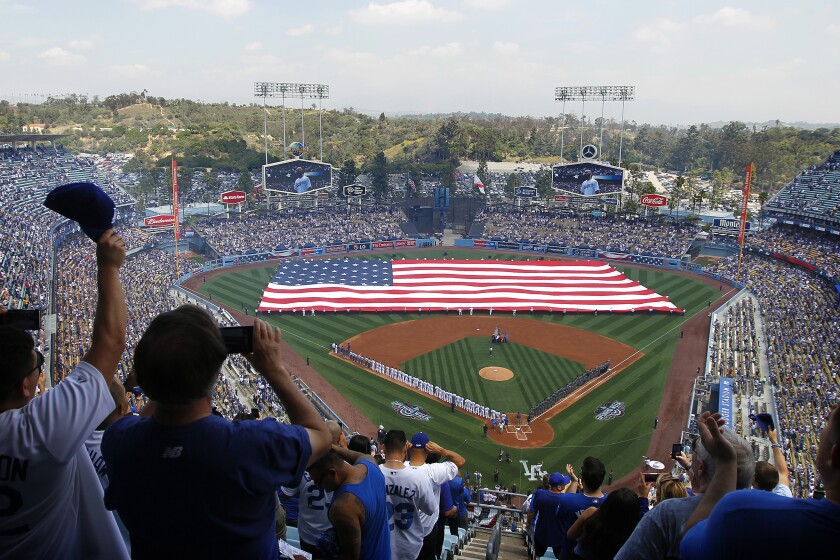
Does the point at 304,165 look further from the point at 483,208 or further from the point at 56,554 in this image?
the point at 56,554

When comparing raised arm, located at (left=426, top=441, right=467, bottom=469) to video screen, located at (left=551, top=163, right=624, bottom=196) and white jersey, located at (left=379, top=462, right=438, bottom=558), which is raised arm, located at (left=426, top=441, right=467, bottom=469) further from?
video screen, located at (left=551, top=163, right=624, bottom=196)

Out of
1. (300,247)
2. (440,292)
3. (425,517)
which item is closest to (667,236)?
(440,292)

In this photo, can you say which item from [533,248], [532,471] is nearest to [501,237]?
[533,248]

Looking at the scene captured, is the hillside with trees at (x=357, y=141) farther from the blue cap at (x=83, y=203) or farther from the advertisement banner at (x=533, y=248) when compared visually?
the blue cap at (x=83, y=203)

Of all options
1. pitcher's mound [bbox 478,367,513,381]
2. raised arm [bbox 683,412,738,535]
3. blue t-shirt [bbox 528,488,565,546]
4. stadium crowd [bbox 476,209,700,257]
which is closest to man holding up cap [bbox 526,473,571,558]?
blue t-shirt [bbox 528,488,565,546]

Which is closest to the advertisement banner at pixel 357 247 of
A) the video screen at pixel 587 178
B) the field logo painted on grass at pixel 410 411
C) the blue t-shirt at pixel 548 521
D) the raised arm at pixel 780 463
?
the video screen at pixel 587 178

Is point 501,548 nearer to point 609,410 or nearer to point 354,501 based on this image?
point 354,501

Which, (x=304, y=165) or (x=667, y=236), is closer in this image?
(x=667, y=236)

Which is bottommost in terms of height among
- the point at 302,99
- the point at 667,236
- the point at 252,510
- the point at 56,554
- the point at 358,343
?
the point at 358,343
